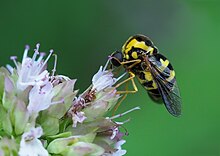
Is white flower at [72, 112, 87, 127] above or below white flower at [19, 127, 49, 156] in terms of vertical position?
above

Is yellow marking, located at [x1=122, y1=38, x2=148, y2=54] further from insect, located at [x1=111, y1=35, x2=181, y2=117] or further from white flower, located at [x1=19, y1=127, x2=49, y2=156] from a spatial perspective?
white flower, located at [x1=19, y1=127, x2=49, y2=156]

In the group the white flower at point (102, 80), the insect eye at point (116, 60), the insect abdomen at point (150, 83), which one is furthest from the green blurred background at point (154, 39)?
the white flower at point (102, 80)

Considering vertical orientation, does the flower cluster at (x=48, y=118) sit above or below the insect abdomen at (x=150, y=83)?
below

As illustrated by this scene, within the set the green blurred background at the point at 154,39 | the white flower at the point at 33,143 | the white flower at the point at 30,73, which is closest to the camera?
the white flower at the point at 33,143

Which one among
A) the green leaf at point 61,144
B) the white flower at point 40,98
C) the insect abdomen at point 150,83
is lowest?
the green leaf at point 61,144

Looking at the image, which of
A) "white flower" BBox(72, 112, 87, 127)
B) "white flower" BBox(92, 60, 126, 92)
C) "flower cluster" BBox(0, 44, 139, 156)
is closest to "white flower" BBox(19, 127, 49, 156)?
"flower cluster" BBox(0, 44, 139, 156)

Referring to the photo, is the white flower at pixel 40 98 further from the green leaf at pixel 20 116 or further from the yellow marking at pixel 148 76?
the yellow marking at pixel 148 76

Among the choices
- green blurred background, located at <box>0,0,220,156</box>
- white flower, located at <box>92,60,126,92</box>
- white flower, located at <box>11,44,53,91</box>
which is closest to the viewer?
white flower, located at <box>11,44,53,91</box>
